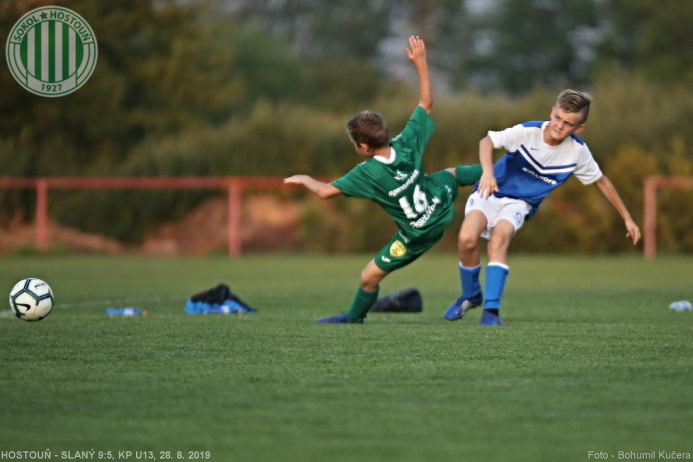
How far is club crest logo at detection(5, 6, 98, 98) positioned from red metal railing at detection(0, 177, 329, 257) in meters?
2.57

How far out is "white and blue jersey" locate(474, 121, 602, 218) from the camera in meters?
6.22

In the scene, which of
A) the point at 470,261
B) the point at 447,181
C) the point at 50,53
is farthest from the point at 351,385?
the point at 50,53

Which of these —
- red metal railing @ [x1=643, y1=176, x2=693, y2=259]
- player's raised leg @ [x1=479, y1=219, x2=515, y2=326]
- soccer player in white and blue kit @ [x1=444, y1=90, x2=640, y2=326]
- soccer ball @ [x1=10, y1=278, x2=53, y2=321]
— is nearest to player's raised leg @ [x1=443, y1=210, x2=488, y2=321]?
soccer player in white and blue kit @ [x1=444, y1=90, x2=640, y2=326]

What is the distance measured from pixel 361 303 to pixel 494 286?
0.87 m

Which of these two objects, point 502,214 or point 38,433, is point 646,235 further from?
point 38,433

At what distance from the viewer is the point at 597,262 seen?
15.6 meters

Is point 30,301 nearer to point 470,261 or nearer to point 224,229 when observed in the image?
point 470,261

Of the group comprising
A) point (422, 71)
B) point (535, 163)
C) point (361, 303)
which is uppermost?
point (422, 71)

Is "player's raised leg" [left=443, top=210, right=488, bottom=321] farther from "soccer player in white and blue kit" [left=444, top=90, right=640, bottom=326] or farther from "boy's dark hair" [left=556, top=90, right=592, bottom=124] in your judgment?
"boy's dark hair" [left=556, top=90, right=592, bottom=124]

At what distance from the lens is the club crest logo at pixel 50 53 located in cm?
1340

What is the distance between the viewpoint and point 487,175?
569cm

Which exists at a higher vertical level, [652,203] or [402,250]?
[652,203]

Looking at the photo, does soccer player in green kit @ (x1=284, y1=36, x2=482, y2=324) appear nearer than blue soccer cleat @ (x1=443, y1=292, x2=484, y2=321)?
Yes

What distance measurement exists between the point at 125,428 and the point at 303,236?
16.1 m
